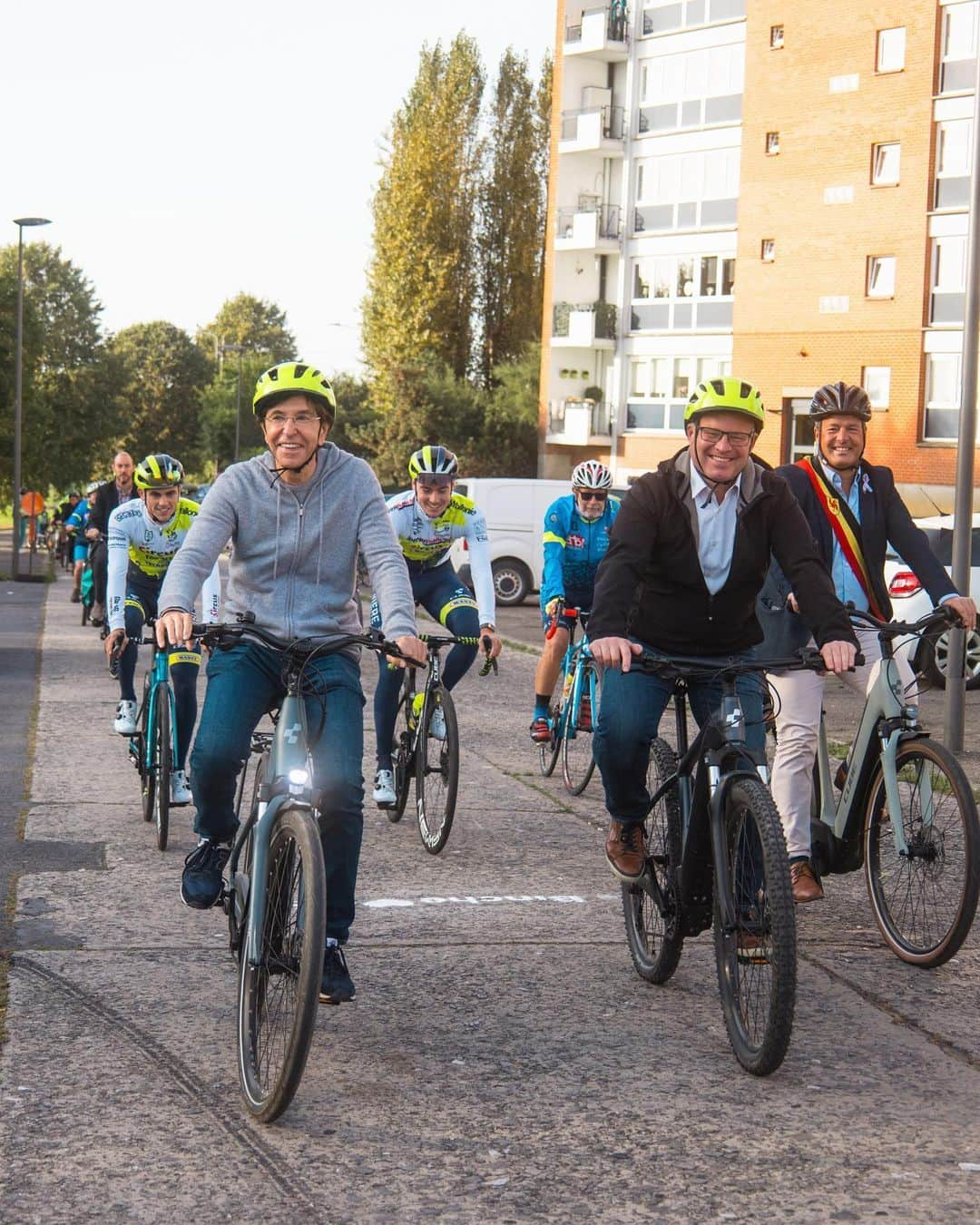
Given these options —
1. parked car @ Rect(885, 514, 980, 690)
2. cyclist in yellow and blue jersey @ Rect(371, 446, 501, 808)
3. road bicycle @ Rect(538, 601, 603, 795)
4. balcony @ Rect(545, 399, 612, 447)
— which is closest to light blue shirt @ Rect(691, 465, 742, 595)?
cyclist in yellow and blue jersey @ Rect(371, 446, 501, 808)

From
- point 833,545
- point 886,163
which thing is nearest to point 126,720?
point 833,545

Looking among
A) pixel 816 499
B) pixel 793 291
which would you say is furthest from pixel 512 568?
pixel 816 499

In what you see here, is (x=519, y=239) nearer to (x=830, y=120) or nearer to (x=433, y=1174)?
(x=830, y=120)

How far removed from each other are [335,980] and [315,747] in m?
0.61

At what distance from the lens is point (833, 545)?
260 inches

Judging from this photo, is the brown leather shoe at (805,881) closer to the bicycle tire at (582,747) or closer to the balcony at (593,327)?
the bicycle tire at (582,747)

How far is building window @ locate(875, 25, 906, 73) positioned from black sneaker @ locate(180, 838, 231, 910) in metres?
41.8

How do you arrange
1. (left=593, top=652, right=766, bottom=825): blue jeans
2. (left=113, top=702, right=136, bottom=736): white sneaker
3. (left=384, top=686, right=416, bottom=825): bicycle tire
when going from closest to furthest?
(left=593, top=652, right=766, bottom=825): blue jeans, (left=384, top=686, right=416, bottom=825): bicycle tire, (left=113, top=702, right=136, bottom=736): white sneaker

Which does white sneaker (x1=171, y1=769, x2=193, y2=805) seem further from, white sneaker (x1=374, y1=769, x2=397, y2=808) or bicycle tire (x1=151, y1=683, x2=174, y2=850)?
white sneaker (x1=374, y1=769, x2=397, y2=808)

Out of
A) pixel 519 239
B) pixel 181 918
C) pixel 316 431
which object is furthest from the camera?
pixel 519 239

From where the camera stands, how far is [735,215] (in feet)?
161

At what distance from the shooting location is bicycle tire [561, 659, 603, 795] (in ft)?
32.4

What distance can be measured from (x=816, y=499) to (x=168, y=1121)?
11.4ft

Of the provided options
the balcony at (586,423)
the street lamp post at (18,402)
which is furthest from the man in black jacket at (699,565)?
the balcony at (586,423)
